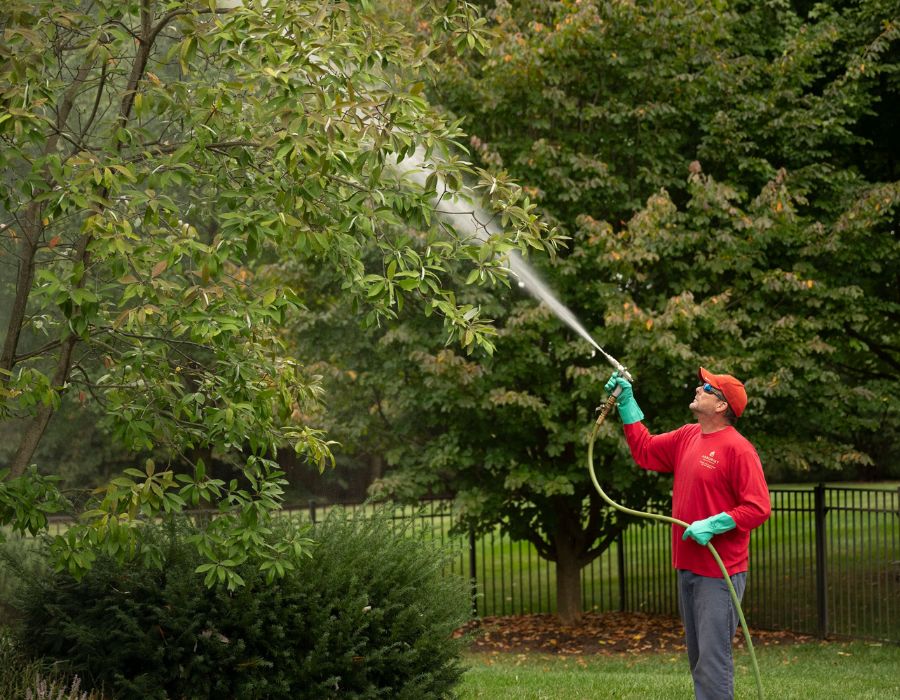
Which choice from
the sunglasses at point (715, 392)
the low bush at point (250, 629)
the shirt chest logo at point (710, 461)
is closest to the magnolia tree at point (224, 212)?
the low bush at point (250, 629)

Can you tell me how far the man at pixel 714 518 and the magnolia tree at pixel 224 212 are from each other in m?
1.30

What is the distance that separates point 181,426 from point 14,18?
2133mm

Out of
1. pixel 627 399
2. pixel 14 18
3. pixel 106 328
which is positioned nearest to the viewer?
pixel 14 18

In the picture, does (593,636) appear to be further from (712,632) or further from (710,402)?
(710,402)

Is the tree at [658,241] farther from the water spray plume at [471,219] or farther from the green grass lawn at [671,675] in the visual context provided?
the green grass lawn at [671,675]

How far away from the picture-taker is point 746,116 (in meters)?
11.4

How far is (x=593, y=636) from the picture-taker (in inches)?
495

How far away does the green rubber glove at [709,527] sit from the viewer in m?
5.28

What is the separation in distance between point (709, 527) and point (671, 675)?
4.66 metres

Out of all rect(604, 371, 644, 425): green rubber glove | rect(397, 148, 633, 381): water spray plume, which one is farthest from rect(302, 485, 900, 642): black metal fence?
rect(604, 371, 644, 425): green rubber glove

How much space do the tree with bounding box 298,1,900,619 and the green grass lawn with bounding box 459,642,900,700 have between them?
1.77 metres

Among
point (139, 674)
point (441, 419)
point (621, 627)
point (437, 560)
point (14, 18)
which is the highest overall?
point (14, 18)

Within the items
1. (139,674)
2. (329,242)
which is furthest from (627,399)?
(139,674)

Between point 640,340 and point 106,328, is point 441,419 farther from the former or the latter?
point 106,328
